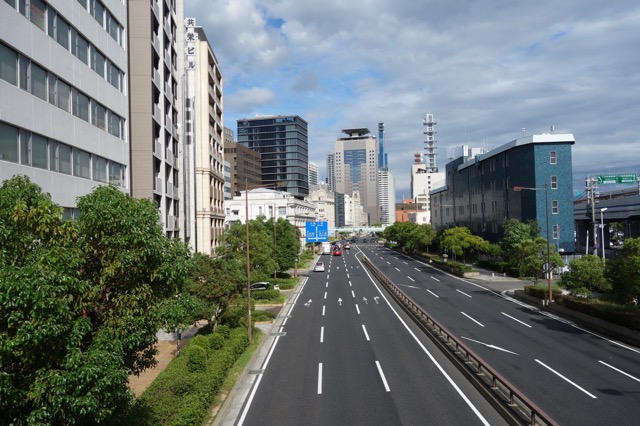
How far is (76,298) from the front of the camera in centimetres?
902

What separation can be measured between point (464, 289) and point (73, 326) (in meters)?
49.8

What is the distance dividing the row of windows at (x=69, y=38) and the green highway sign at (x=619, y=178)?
7420 centimetres

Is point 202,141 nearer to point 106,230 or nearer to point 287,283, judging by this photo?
point 287,283

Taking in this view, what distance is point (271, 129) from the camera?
198750 millimetres

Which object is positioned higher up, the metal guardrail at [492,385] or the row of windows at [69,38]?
the row of windows at [69,38]

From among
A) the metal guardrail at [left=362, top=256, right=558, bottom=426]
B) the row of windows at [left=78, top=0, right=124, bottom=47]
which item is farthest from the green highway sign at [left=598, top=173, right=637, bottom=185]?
the row of windows at [left=78, top=0, right=124, bottom=47]

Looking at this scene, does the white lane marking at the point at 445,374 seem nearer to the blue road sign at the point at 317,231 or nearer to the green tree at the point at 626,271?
the green tree at the point at 626,271

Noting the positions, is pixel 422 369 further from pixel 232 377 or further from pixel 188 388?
Answer: pixel 188 388

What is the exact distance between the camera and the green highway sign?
74.7 metres

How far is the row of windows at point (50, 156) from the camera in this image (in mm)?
19642

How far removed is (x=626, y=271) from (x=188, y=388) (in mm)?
Answer: 25233

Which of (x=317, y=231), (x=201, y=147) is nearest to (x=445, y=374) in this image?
(x=201, y=147)

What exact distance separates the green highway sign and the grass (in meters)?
69.7

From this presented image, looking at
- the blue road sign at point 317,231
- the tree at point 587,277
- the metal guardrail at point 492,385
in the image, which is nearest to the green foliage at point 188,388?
the metal guardrail at point 492,385
